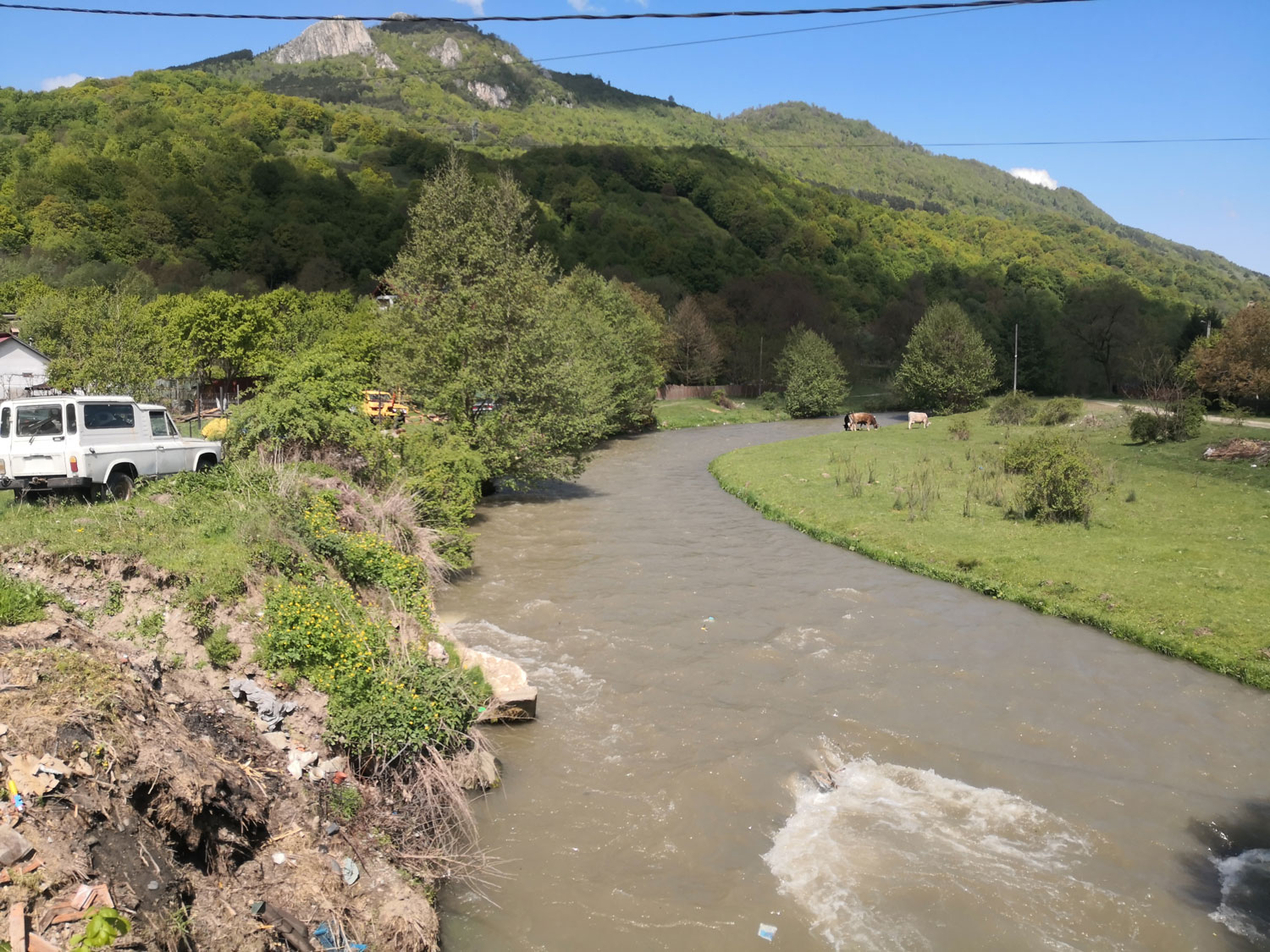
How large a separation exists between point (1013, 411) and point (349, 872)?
1862 inches

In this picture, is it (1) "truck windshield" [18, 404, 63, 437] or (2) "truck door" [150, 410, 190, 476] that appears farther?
(2) "truck door" [150, 410, 190, 476]

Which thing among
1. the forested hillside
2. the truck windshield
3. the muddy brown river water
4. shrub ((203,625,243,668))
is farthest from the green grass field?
shrub ((203,625,243,668))

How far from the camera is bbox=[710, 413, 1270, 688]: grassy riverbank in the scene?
588 inches

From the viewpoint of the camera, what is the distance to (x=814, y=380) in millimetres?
64438

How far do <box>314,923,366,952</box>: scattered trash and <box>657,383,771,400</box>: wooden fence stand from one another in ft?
203

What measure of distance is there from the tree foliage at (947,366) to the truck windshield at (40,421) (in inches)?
2282

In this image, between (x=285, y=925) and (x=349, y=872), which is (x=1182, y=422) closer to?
(x=349, y=872)

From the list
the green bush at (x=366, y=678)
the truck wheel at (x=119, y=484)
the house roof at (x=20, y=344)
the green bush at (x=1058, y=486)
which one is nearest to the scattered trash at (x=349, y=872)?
the green bush at (x=366, y=678)

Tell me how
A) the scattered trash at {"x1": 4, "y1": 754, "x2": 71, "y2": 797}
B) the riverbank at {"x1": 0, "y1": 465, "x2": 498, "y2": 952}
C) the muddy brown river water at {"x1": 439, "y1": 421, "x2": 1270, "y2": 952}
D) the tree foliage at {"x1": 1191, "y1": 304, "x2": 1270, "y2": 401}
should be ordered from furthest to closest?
1. the tree foliage at {"x1": 1191, "y1": 304, "x2": 1270, "y2": 401}
2. the muddy brown river water at {"x1": 439, "y1": 421, "x2": 1270, "y2": 952}
3. the riverbank at {"x1": 0, "y1": 465, "x2": 498, "y2": 952}
4. the scattered trash at {"x1": 4, "y1": 754, "x2": 71, "y2": 797}

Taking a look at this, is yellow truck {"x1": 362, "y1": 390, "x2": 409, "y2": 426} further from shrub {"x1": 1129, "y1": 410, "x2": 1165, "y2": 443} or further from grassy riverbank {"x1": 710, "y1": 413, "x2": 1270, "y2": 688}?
shrub {"x1": 1129, "y1": 410, "x2": 1165, "y2": 443}

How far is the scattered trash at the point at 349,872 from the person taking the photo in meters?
6.95

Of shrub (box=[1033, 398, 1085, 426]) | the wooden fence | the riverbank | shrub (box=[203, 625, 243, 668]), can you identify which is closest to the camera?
the riverbank

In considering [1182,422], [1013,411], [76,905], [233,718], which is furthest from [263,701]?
[1013,411]

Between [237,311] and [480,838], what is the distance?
40.9 m
